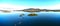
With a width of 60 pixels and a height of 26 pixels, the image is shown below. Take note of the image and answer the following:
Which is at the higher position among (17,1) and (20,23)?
(17,1)

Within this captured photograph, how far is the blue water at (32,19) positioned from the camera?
1.89 metres

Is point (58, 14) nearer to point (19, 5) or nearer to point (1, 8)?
point (19, 5)

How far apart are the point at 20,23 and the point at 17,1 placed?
0.38 m

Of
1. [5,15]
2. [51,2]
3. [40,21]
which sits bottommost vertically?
[40,21]

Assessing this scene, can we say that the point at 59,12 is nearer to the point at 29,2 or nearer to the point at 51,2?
the point at 51,2

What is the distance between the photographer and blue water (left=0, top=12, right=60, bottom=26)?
Result: 189 centimetres

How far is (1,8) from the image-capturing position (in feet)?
6.22

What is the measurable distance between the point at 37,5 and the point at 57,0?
1.14 ft

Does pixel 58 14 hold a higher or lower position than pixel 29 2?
lower

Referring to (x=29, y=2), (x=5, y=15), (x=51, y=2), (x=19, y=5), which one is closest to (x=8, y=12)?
(x=5, y=15)

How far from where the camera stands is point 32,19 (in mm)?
1923

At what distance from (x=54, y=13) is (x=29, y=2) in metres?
0.46

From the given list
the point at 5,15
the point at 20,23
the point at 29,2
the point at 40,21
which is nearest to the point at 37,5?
the point at 29,2

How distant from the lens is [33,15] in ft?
6.24
